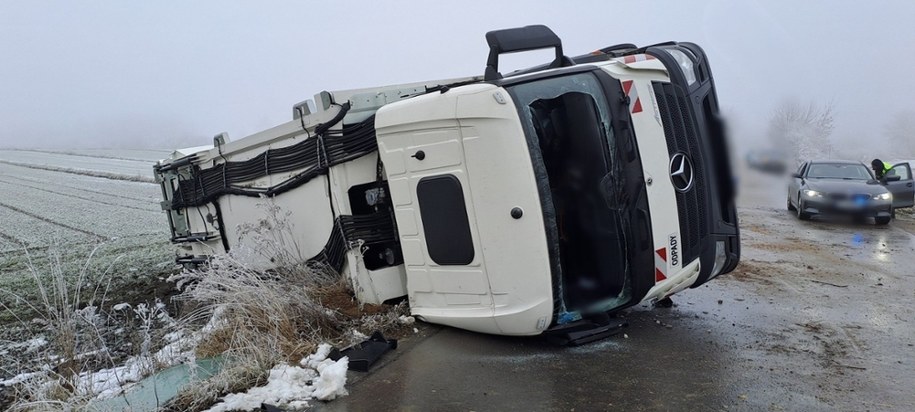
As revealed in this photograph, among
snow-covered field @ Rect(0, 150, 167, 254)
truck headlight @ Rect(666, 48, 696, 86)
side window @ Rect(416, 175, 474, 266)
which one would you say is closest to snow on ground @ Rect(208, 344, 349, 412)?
side window @ Rect(416, 175, 474, 266)

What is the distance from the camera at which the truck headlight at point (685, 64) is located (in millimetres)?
4288

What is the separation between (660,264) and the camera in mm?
3822

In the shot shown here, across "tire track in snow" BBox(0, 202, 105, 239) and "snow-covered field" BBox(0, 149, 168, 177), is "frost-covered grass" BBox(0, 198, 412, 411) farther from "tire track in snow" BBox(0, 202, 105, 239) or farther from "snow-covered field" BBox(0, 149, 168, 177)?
"snow-covered field" BBox(0, 149, 168, 177)

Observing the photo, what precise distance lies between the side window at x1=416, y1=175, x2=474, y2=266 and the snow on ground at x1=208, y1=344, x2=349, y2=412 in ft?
3.23

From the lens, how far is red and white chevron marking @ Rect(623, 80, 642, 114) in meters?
3.79

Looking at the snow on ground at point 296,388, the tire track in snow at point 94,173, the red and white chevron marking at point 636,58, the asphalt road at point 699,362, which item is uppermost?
the tire track in snow at point 94,173

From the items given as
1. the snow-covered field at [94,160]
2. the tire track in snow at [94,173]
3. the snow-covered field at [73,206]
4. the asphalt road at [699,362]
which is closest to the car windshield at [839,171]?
the asphalt road at [699,362]

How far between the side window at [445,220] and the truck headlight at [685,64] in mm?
1931

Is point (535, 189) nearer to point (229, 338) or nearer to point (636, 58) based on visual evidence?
point (636, 58)

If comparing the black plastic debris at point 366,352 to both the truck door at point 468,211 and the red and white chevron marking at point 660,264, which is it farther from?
the red and white chevron marking at point 660,264

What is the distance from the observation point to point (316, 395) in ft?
10.8

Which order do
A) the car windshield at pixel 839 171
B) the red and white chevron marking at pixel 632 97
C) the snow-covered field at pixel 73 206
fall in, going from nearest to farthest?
1. the red and white chevron marking at pixel 632 97
2. the car windshield at pixel 839 171
3. the snow-covered field at pixel 73 206

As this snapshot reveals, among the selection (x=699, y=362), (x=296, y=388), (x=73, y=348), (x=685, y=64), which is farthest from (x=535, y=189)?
(x=73, y=348)

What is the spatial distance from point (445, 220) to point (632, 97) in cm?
151
